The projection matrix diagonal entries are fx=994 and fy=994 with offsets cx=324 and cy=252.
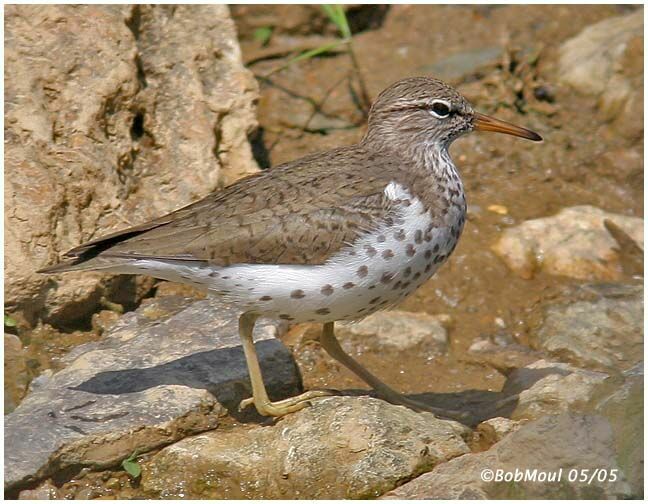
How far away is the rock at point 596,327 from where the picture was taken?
8172 millimetres

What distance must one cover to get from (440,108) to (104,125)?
2.98 metres

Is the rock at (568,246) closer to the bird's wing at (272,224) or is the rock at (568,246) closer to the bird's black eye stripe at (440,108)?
the bird's black eye stripe at (440,108)

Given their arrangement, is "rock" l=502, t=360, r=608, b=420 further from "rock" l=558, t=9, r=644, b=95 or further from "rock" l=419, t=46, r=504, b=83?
"rock" l=558, t=9, r=644, b=95

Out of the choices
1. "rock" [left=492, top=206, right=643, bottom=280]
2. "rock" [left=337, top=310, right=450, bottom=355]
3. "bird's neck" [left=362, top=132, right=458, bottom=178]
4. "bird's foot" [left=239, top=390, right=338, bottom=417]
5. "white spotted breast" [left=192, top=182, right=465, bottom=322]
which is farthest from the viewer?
"rock" [left=492, top=206, right=643, bottom=280]

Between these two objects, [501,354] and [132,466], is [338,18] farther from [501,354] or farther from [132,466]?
[132,466]

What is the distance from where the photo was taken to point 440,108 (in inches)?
291

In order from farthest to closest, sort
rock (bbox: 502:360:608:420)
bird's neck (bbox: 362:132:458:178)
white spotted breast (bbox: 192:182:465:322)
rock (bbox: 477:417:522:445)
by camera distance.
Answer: bird's neck (bbox: 362:132:458:178), rock (bbox: 502:360:608:420), rock (bbox: 477:417:522:445), white spotted breast (bbox: 192:182:465:322)

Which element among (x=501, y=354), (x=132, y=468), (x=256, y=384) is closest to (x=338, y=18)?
(x=501, y=354)

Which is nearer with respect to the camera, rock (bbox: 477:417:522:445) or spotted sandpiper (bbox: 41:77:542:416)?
spotted sandpiper (bbox: 41:77:542:416)

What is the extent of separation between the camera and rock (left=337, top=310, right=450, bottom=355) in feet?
27.3

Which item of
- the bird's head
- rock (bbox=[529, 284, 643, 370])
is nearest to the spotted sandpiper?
the bird's head

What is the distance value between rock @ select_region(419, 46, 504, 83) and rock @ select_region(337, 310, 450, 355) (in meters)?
3.58

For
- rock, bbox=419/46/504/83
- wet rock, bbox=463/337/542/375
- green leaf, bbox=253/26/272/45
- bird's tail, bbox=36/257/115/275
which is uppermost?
green leaf, bbox=253/26/272/45

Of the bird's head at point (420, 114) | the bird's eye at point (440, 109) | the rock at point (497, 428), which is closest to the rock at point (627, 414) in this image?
the rock at point (497, 428)
